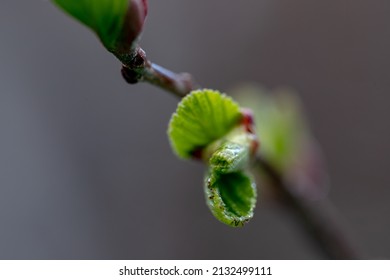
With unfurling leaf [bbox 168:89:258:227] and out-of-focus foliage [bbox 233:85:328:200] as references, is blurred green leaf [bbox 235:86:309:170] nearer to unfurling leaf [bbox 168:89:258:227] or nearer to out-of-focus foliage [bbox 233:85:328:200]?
out-of-focus foliage [bbox 233:85:328:200]

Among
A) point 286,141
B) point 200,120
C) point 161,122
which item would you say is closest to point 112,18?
point 200,120

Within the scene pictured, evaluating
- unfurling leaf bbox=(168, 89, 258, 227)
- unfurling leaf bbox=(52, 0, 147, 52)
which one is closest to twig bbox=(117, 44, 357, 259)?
unfurling leaf bbox=(168, 89, 258, 227)

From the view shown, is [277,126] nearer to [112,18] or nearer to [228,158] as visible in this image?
[228,158]

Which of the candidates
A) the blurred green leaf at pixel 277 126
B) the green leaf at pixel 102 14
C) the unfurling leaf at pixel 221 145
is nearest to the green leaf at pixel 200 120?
the unfurling leaf at pixel 221 145

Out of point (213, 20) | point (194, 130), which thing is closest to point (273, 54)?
point (213, 20)

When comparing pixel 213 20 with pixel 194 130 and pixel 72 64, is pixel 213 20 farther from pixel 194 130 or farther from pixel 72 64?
pixel 194 130

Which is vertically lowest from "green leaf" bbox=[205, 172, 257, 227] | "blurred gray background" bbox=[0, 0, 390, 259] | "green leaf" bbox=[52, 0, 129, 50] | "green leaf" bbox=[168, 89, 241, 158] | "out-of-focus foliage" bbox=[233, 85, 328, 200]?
"green leaf" bbox=[205, 172, 257, 227]
